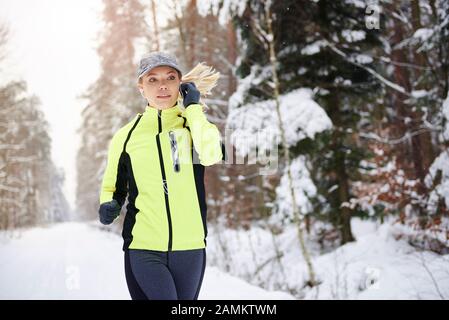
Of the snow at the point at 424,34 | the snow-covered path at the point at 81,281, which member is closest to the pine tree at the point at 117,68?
the snow-covered path at the point at 81,281

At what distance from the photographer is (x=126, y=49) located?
62.0ft

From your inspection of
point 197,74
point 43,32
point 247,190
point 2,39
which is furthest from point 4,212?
point 197,74

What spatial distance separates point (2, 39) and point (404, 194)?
612 inches

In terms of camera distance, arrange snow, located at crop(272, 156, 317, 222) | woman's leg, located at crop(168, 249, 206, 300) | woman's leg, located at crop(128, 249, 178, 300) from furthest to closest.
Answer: snow, located at crop(272, 156, 317, 222)
woman's leg, located at crop(168, 249, 206, 300)
woman's leg, located at crop(128, 249, 178, 300)

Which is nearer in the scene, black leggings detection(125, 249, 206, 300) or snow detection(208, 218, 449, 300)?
black leggings detection(125, 249, 206, 300)

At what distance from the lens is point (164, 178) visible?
94.7 inches

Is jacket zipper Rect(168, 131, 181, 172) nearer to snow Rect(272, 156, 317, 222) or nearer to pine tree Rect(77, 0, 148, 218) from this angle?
snow Rect(272, 156, 317, 222)

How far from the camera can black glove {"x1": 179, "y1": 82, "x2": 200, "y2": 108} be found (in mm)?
2537

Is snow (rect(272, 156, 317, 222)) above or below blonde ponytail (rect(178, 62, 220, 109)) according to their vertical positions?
below

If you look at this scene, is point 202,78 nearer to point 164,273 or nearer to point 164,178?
point 164,178

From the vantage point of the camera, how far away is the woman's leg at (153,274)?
2299 mm

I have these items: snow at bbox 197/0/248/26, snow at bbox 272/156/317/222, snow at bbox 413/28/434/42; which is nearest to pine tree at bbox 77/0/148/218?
snow at bbox 197/0/248/26

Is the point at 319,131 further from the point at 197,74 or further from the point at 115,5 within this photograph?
the point at 115,5

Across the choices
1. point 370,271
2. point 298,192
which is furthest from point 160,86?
point 298,192
